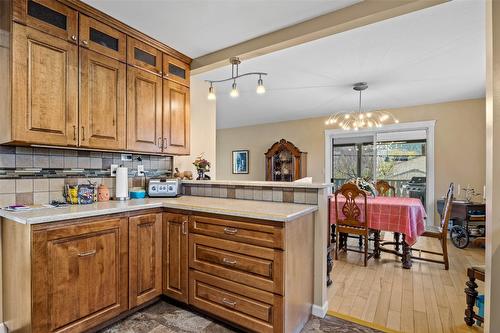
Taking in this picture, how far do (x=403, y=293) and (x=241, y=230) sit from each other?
1851 millimetres

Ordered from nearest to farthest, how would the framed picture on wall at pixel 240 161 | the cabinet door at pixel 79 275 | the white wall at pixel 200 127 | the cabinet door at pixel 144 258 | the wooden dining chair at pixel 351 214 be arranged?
1. the cabinet door at pixel 79 275
2. the cabinet door at pixel 144 258
3. the wooden dining chair at pixel 351 214
4. the white wall at pixel 200 127
5. the framed picture on wall at pixel 240 161

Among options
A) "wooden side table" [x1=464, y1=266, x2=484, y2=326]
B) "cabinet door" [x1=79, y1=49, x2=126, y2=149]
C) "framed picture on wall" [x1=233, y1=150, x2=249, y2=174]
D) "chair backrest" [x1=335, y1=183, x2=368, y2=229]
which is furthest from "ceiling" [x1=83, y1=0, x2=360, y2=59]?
"framed picture on wall" [x1=233, y1=150, x2=249, y2=174]

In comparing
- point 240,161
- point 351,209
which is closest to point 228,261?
point 351,209

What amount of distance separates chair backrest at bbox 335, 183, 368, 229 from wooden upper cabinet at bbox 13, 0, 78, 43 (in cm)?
311

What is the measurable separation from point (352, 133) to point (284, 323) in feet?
15.4

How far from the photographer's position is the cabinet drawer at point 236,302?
5.56ft

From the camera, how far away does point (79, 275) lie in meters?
1.74

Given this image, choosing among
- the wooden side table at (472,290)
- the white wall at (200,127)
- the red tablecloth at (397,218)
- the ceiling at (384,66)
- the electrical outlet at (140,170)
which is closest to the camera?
the wooden side table at (472,290)

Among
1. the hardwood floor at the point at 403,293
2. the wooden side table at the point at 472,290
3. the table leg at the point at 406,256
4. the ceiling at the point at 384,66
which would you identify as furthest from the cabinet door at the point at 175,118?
the table leg at the point at 406,256

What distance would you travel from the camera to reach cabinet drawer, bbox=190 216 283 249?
168 centimetres

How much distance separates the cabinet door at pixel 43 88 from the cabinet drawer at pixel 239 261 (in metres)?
1.28

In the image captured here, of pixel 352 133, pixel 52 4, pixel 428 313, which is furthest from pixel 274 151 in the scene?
pixel 52 4

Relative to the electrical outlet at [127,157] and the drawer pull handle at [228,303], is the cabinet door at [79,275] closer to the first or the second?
the drawer pull handle at [228,303]

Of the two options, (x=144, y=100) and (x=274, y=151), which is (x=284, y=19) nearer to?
(x=144, y=100)
